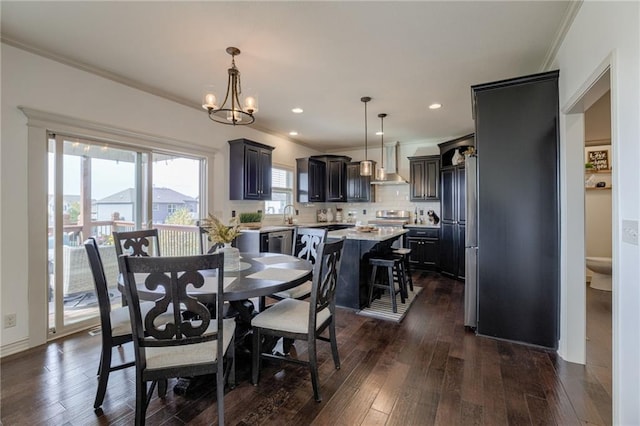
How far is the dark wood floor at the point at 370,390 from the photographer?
1708mm

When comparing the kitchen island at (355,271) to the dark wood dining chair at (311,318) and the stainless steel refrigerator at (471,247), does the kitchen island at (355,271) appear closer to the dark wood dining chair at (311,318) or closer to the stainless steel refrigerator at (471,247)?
the stainless steel refrigerator at (471,247)

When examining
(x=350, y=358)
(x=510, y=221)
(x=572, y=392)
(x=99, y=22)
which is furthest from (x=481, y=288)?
(x=99, y=22)

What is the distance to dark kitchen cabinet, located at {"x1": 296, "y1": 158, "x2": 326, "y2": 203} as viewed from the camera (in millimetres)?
6258

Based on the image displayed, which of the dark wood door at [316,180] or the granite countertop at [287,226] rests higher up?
the dark wood door at [316,180]

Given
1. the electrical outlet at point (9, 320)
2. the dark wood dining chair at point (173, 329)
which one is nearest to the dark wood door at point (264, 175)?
the electrical outlet at point (9, 320)

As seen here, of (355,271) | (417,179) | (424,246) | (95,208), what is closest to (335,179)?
(417,179)

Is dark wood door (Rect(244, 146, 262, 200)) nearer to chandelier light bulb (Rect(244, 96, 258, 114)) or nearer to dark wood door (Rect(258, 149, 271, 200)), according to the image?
dark wood door (Rect(258, 149, 271, 200))

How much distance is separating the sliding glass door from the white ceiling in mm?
880

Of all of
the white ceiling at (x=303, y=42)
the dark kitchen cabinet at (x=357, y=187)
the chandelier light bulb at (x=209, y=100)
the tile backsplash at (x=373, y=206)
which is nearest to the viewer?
the white ceiling at (x=303, y=42)

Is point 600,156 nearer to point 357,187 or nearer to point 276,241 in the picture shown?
point 357,187

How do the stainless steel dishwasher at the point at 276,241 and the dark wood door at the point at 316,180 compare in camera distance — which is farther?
the dark wood door at the point at 316,180

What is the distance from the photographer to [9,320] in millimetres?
2482

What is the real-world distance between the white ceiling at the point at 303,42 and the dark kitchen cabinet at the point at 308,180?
2456 millimetres

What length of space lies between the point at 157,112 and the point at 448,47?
3.42 meters
